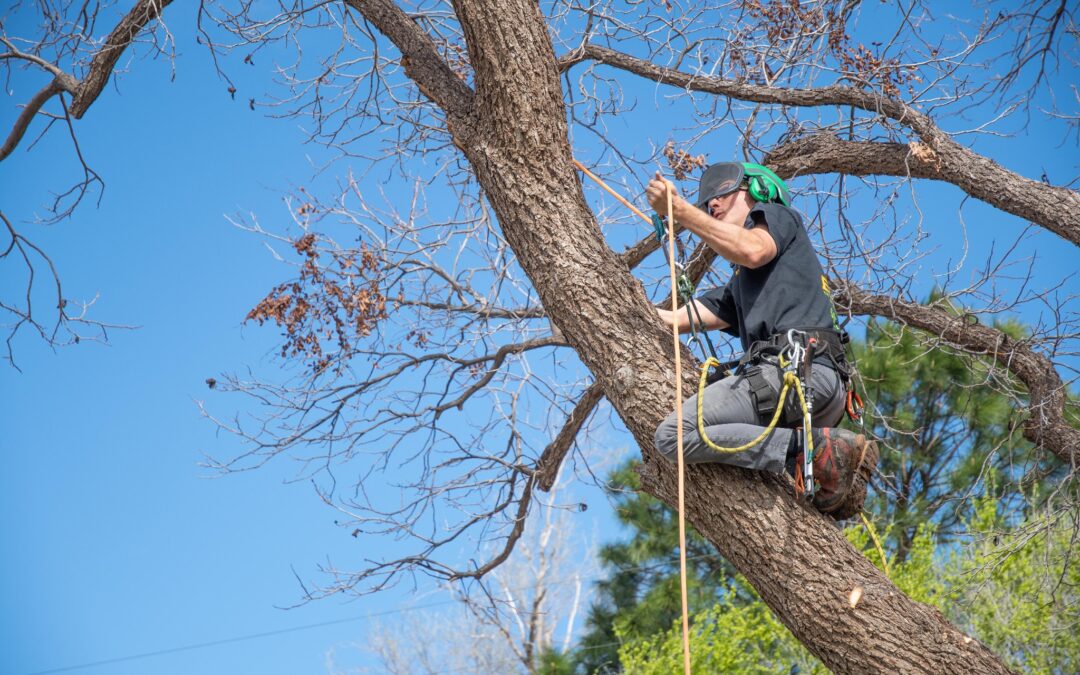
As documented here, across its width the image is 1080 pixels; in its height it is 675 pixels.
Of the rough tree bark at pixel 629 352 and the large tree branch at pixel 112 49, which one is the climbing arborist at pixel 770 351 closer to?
the rough tree bark at pixel 629 352

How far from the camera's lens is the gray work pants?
3.60 metres

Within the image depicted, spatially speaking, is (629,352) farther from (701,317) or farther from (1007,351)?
(1007,351)

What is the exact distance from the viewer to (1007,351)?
6629 millimetres

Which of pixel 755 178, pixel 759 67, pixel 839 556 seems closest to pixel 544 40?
pixel 755 178

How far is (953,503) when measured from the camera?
13.7 meters

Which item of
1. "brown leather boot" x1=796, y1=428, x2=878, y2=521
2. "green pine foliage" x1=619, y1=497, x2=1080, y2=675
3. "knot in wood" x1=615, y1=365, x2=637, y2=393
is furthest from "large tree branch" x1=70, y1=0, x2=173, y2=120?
"green pine foliage" x1=619, y1=497, x2=1080, y2=675

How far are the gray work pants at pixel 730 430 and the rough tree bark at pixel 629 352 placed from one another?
0.12 m

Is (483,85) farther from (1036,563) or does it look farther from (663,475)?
(1036,563)

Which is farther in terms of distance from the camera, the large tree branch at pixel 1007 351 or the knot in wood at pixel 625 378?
the large tree branch at pixel 1007 351

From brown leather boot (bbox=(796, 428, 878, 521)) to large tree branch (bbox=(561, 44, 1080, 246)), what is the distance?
241 cm

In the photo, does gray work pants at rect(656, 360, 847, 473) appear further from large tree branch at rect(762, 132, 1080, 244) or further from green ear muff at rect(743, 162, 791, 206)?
large tree branch at rect(762, 132, 1080, 244)

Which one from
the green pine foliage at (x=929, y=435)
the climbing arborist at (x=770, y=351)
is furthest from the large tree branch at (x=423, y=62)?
the green pine foliage at (x=929, y=435)

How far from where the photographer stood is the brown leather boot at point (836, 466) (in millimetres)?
3650

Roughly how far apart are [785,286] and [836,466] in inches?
24.8
